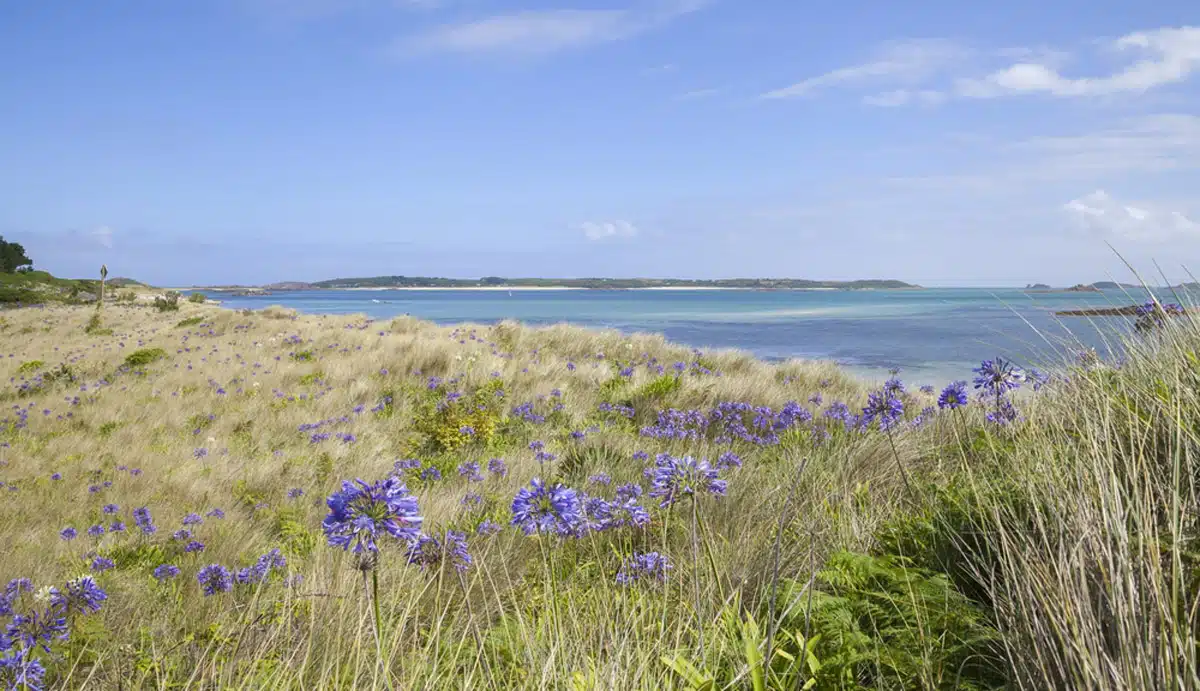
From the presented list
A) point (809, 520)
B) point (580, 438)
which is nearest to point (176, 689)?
point (809, 520)

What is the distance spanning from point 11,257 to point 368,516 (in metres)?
66.6

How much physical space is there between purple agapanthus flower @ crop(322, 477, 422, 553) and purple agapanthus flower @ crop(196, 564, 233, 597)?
197 centimetres

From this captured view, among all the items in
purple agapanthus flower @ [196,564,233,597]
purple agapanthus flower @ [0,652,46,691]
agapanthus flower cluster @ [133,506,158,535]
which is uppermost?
purple agapanthus flower @ [0,652,46,691]

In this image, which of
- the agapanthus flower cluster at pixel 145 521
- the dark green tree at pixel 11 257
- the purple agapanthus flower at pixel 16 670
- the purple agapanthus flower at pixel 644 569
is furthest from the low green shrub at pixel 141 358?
the dark green tree at pixel 11 257

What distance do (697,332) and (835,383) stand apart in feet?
75.6

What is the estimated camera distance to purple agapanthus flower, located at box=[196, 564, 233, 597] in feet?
10.6

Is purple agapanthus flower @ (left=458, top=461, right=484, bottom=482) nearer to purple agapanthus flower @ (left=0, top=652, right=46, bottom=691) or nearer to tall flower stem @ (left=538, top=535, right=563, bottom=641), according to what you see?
tall flower stem @ (left=538, top=535, right=563, bottom=641)

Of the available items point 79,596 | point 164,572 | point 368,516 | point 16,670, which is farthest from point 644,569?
point 164,572

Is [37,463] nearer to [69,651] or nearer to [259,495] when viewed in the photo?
[259,495]

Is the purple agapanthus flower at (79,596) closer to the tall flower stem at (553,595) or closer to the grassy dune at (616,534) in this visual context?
A: the grassy dune at (616,534)

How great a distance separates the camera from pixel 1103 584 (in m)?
2.01

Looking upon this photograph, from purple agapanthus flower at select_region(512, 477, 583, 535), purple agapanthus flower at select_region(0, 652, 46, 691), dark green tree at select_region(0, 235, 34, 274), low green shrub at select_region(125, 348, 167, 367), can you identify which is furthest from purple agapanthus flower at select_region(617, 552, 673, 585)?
dark green tree at select_region(0, 235, 34, 274)

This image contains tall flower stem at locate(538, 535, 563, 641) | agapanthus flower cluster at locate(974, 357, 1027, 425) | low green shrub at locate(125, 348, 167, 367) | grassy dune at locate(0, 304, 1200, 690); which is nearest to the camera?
tall flower stem at locate(538, 535, 563, 641)

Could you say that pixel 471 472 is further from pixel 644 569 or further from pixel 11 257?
pixel 11 257
